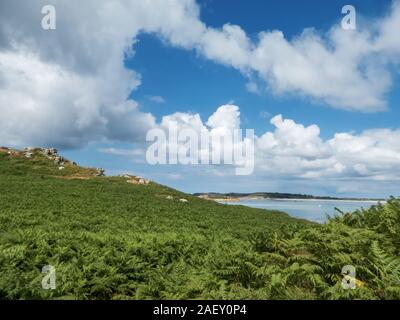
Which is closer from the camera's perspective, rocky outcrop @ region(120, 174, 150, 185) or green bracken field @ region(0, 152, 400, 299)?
green bracken field @ region(0, 152, 400, 299)

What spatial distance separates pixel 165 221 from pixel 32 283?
24.1m

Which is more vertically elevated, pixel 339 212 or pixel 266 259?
pixel 339 212

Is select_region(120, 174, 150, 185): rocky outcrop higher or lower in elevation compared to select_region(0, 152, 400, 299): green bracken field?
higher

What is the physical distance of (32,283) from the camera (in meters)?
8.57

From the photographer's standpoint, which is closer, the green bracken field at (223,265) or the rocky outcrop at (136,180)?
the green bracken field at (223,265)

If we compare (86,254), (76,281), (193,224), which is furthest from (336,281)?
(193,224)

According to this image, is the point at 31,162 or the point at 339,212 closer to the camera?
the point at 339,212

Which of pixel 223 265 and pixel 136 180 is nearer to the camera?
pixel 223 265

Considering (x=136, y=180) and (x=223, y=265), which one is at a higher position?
(x=136, y=180)

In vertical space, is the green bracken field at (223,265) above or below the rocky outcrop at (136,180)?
below
